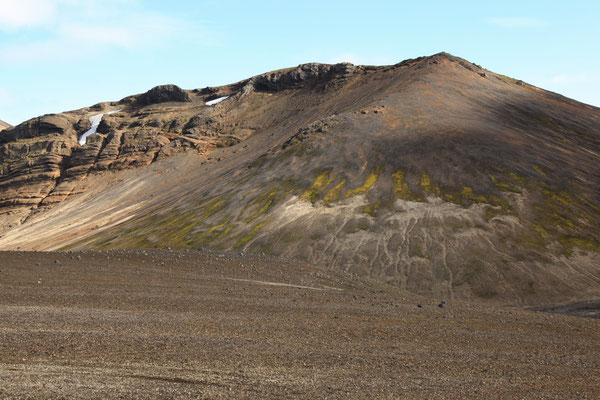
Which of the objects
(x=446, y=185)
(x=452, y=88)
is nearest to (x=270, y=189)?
(x=446, y=185)

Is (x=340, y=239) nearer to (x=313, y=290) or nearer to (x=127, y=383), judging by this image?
(x=313, y=290)

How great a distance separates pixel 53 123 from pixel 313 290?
359 ft

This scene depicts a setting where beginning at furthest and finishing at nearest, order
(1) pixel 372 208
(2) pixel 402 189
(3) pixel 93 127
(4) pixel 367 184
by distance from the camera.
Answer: (3) pixel 93 127 < (4) pixel 367 184 < (2) pixel 402 189 < (1) pixel 372 208

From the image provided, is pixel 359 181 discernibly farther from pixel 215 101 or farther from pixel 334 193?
pixel 215 101

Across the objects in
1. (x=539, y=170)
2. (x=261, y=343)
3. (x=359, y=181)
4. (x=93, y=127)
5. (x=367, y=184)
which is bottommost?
(x=261, y=343)

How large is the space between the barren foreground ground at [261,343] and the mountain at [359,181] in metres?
11.6

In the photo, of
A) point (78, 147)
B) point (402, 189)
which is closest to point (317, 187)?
point (402, 189)

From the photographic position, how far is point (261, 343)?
17750 millimetres

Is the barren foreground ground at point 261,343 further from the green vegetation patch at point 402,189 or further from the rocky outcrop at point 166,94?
the rocky outcrop at point 166,94

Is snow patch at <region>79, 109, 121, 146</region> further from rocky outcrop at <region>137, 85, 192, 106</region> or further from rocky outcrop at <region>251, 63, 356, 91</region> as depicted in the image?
rocky outcrop at <region>251, 63, 356, 91</region>

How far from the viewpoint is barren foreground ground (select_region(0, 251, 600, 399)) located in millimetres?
13484

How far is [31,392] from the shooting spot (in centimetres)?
1191

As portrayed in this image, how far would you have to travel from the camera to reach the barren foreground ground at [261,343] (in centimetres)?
1348

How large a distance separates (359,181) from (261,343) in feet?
127
